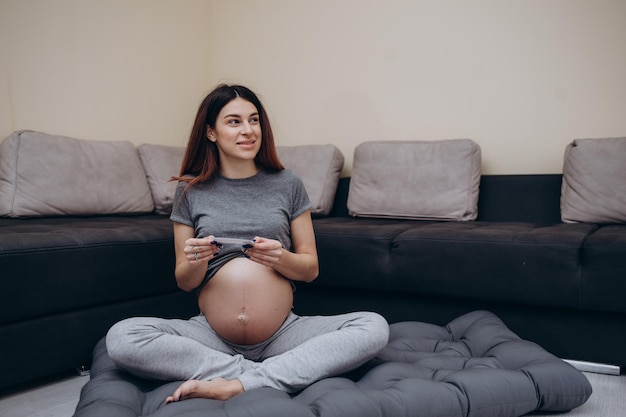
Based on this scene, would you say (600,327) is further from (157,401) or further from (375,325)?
(157,401)

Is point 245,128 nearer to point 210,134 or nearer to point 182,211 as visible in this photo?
point 210,134

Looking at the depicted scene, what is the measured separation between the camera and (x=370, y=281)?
2412 mm

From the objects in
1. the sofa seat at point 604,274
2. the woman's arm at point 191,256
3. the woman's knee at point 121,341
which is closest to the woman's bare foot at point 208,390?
the woman's knee at point 121,341

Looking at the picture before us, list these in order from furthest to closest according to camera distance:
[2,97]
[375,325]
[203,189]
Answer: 1. [2,97]
2. [203,189]
3. [375,325]

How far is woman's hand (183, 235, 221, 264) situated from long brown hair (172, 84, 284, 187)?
0.33 metres

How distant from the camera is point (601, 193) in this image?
8.24 feet

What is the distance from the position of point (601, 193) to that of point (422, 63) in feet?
4.29

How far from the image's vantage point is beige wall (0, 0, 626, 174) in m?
2.88

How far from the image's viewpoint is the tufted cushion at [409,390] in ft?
4.37

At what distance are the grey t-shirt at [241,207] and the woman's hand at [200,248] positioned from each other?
17cm

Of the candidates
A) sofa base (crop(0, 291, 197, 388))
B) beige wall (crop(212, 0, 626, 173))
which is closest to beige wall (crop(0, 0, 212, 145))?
beige wall (crop(212, 0, 626, 173))

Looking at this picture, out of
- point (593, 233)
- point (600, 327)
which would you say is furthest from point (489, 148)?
point (600, 327)

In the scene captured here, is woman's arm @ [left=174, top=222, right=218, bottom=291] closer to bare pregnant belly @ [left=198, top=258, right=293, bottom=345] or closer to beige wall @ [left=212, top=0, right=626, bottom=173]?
bare pregnant belly @ [left=198, top=258, right=293, bottom=345]

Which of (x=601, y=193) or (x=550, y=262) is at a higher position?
(x=601, y=193)
